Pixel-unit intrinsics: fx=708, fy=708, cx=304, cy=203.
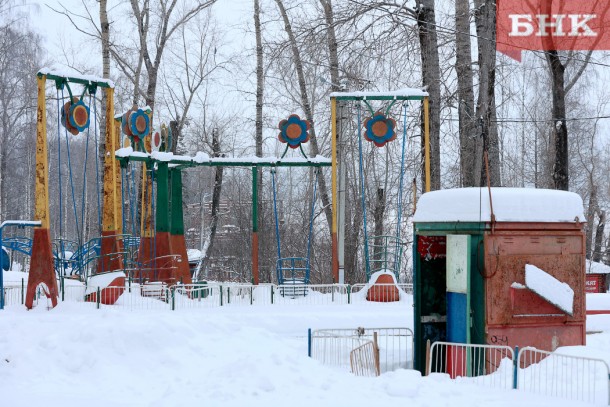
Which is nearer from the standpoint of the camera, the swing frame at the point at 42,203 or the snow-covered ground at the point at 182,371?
the snow-covered ground at the point at 182,371

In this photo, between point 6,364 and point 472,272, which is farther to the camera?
point 472,272

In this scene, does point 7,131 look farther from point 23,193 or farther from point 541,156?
point 541,156

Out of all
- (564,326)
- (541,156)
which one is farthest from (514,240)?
(541,156)

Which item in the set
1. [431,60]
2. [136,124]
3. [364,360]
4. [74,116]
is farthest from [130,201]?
[364,360]

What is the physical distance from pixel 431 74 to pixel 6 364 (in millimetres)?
12239

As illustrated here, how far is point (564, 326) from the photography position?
34.8ft

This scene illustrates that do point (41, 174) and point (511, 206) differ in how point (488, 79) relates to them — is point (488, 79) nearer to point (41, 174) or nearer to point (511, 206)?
point (511, 206)

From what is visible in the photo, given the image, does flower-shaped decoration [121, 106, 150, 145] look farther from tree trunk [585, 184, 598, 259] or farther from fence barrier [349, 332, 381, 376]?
tree trunk [585, 184, 598, 259]

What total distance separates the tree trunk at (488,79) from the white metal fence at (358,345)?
15.2ft

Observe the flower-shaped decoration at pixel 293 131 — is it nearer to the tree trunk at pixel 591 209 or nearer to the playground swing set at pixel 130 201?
the playground swing set at pixel 130 201

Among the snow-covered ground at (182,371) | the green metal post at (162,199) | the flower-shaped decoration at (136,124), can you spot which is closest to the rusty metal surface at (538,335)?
the snow-covered ground at (182,371)

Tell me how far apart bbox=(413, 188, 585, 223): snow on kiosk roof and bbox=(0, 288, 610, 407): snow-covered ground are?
2.02 m

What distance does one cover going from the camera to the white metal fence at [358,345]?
1166cm

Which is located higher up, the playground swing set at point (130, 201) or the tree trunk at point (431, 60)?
the tree trunk at point (431, 60)
